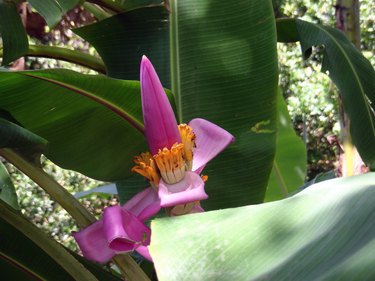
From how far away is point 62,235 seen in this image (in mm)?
3846

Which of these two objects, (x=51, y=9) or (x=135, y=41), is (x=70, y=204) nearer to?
(x=51, y=9)

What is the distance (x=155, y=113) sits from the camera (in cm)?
68

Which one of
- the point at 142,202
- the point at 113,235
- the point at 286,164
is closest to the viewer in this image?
the point at 113,235

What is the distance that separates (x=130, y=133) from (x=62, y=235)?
3143 millimetres

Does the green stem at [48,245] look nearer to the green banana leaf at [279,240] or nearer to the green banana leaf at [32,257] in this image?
the green banana leaf at [32,257]

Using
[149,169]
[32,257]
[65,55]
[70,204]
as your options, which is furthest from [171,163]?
[65,55]

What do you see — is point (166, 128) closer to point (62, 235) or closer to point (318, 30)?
point (318, 30)

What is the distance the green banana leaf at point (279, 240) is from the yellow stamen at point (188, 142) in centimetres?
27

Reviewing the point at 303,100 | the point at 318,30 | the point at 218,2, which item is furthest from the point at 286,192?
the point at 303,100

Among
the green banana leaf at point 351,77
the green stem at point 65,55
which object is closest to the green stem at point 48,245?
the green stem at point 65,55

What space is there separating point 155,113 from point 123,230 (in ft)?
0.46

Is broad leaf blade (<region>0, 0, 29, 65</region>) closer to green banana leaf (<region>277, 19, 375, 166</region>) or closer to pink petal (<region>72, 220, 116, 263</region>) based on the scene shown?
pink petal (<region>72, 220, 116, 263</region>)

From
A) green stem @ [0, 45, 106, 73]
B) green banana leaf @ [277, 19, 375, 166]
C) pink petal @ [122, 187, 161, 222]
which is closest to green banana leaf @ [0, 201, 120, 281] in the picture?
pink petal @ [122, 187, 161, 222]

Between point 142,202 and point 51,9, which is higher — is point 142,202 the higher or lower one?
the lower one
